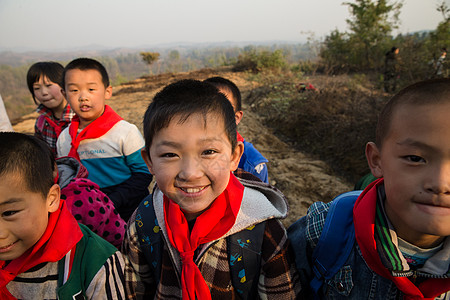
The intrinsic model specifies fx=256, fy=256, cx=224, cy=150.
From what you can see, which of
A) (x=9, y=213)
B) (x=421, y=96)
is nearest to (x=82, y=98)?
(x=9, y=213)

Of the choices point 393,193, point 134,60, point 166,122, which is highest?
point 166,122

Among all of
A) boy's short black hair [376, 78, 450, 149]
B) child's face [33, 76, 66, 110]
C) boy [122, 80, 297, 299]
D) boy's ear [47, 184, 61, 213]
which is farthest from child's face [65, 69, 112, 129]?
boy's short black hair [376, 78, 450, 149]

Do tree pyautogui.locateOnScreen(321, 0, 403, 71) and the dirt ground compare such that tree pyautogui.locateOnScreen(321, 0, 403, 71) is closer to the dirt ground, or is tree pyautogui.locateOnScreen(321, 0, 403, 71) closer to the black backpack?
the dirt ground

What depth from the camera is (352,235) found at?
1078mm

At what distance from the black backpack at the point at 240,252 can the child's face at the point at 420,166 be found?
549mm

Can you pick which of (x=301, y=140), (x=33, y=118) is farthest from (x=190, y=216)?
(x=33, y=118)

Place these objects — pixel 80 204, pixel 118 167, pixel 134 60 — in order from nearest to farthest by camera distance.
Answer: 1. pixel 80 204
2. pixel 118 167
3. pixel 134 60

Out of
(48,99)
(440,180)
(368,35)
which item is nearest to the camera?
(440,180)

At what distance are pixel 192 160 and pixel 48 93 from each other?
2.50 metres

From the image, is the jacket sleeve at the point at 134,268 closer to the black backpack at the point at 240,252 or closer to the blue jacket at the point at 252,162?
the black backpack at the point at 240,252

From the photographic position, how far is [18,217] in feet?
3.28

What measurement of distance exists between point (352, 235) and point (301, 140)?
488 centimetres

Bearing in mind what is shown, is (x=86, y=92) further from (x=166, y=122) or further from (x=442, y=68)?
(x=442, y=68)

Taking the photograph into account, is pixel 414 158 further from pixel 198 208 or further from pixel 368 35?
pixel 368 35
